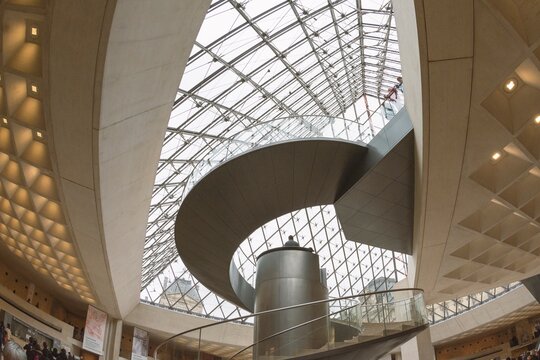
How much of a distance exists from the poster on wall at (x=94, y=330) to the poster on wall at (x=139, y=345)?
365 cm

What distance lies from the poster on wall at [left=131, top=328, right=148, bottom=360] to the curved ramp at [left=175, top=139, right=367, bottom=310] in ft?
56.0

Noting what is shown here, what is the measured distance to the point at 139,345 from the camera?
40688mm

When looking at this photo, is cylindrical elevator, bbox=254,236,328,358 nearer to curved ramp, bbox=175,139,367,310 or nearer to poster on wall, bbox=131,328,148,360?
curved ramp, bbox=175,139,367,310

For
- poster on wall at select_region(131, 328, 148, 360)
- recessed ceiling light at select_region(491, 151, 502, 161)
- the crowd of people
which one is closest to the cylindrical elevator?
recessed ceiling light at select_region(491, 151, 502, 161)

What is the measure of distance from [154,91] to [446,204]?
1246 cm

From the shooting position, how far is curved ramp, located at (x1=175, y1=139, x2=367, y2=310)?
21719 mm

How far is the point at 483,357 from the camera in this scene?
47.6 meters

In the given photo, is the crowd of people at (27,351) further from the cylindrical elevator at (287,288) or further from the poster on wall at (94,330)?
the cylindrical elevator at (287,288)

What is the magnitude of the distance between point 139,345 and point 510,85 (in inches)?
1461

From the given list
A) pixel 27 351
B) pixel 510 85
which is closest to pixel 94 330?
pixel 27 351

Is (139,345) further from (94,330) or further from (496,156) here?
(496,156)

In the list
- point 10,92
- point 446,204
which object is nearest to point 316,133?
point 446,204

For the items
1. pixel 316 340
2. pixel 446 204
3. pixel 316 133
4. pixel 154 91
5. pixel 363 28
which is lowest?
pixel 316 340

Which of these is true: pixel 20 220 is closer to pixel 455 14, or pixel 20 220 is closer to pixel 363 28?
pixel 455 14
